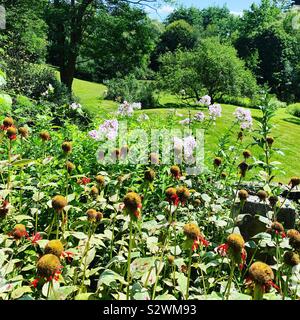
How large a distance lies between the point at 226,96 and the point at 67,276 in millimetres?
19637

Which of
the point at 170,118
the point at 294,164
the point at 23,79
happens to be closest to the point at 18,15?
the point at 23,79

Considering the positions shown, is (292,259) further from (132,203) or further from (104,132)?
(104,132)

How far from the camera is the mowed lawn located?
15.3ft

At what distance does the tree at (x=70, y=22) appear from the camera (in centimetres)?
1389

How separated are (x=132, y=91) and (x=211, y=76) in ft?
13.0

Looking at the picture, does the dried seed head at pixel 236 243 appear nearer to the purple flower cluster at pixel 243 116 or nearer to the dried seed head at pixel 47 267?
the dried seed head at pixel 47 267

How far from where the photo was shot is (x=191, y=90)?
1898cm

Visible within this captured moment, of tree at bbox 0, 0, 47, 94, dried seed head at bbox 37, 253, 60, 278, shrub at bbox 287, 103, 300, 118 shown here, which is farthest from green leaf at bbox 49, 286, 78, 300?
shrub at bbox 287, 103, 300, 118

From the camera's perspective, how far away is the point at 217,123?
1278 cm

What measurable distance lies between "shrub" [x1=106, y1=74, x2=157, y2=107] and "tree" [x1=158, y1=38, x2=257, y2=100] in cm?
146

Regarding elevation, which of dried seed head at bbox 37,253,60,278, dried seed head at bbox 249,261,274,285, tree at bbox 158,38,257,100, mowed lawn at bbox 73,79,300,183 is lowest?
mowed lawn at bbox 73,79,300,183

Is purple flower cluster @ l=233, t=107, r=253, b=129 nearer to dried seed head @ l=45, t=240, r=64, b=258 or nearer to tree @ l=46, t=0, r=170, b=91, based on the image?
dried seed head @ l=45, t=240, r=64, b=258

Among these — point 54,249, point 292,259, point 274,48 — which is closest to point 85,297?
point 54,249
